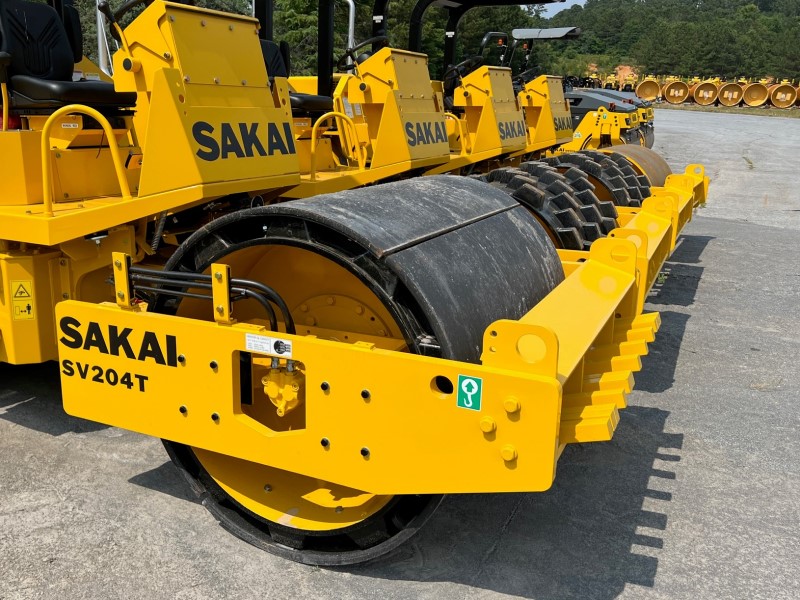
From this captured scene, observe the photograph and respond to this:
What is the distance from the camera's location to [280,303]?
2465 millimetres

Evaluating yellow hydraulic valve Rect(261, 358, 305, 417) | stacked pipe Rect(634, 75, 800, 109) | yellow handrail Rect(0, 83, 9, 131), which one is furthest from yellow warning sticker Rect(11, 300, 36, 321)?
stacked pipe Rect(634, 75, 800, 109)

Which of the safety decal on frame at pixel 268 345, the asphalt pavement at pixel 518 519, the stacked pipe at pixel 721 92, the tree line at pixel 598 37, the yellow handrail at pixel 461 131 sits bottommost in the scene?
the asphalt pavement at pixel 518 519

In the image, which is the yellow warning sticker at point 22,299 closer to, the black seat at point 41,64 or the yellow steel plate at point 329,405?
the yellow steel plate at point 329,405

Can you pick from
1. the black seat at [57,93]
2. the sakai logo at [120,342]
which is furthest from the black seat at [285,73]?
the sakai logo at [120,342]

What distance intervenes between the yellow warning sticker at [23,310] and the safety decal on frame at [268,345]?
1.51m

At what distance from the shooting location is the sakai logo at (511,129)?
26.0ft

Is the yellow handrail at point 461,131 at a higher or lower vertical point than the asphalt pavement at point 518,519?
higher

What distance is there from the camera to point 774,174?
16.5 m

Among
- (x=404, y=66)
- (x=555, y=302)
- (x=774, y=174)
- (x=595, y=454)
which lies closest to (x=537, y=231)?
(x=555, y=302)

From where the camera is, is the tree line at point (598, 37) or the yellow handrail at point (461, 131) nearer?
the yellow handrail at point (461, 131)

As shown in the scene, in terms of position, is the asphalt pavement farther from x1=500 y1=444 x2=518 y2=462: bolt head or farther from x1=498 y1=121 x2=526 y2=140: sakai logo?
x1=498 y1=121 x2=526 y2=140: sakai logo

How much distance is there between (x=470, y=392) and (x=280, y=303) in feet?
2.29

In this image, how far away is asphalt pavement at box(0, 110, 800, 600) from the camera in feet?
8.41

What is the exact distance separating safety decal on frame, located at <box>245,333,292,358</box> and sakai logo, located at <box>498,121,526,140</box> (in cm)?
588
